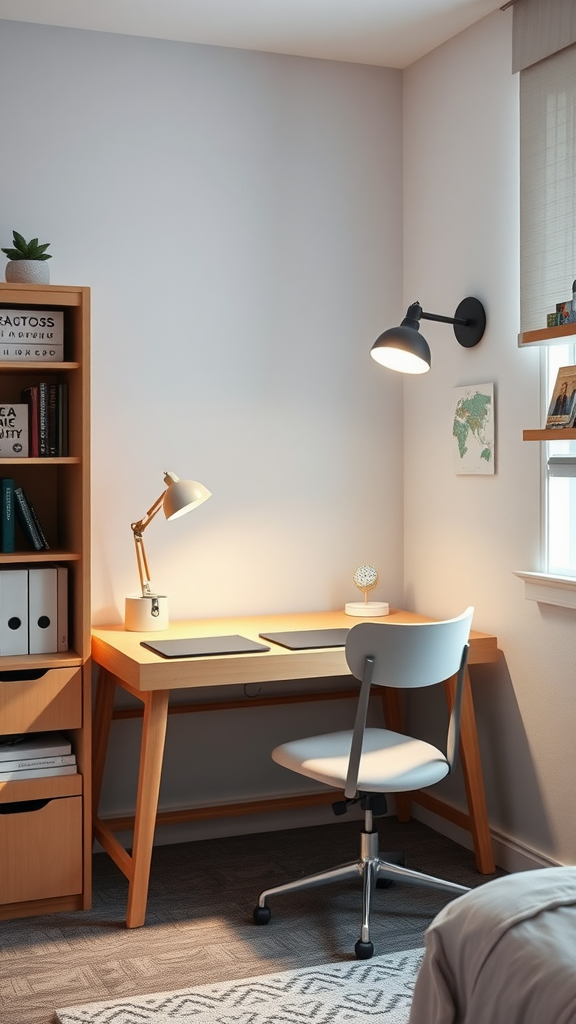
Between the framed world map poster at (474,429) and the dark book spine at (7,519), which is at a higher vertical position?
the framed world map poster at (474,429)

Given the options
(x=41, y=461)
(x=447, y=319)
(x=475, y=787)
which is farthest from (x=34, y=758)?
(x=447, y=319)

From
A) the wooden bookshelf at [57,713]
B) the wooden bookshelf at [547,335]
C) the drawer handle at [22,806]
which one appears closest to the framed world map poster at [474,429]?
the wooden bookshelf at [547,335]

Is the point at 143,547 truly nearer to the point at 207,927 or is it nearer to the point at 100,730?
the point at 100,730

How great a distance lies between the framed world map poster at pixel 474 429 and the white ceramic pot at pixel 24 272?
1.36 meters

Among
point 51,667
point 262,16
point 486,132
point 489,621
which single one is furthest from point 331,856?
point 262,16

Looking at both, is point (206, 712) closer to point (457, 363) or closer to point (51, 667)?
point (51, 667)

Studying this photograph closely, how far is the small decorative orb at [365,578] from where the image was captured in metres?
3.59

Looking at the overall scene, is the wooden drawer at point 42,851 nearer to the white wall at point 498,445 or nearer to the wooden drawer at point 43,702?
the wooden drawer at point 43,702

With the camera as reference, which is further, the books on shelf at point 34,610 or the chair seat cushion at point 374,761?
the books on shelf at point 34,610

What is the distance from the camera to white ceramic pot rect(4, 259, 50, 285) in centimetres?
297

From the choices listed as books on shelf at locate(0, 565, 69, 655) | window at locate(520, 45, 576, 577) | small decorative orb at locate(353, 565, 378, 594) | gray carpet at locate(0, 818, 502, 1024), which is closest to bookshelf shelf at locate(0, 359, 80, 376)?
books on shelf at locate(0, 565, 69, 655)

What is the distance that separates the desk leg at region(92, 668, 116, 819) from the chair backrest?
1.00 meters

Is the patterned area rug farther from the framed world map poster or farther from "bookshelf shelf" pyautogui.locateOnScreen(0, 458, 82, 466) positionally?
the framed world map poster

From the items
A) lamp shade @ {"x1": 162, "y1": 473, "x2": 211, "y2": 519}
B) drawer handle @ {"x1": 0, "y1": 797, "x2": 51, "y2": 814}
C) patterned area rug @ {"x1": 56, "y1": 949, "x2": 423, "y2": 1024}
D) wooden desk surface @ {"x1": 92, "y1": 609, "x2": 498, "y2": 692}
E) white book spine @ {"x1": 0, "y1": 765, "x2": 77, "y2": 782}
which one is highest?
lamp shade @ {"x1": 162, "y1": 473, "x2": 211, "y2": 519}
